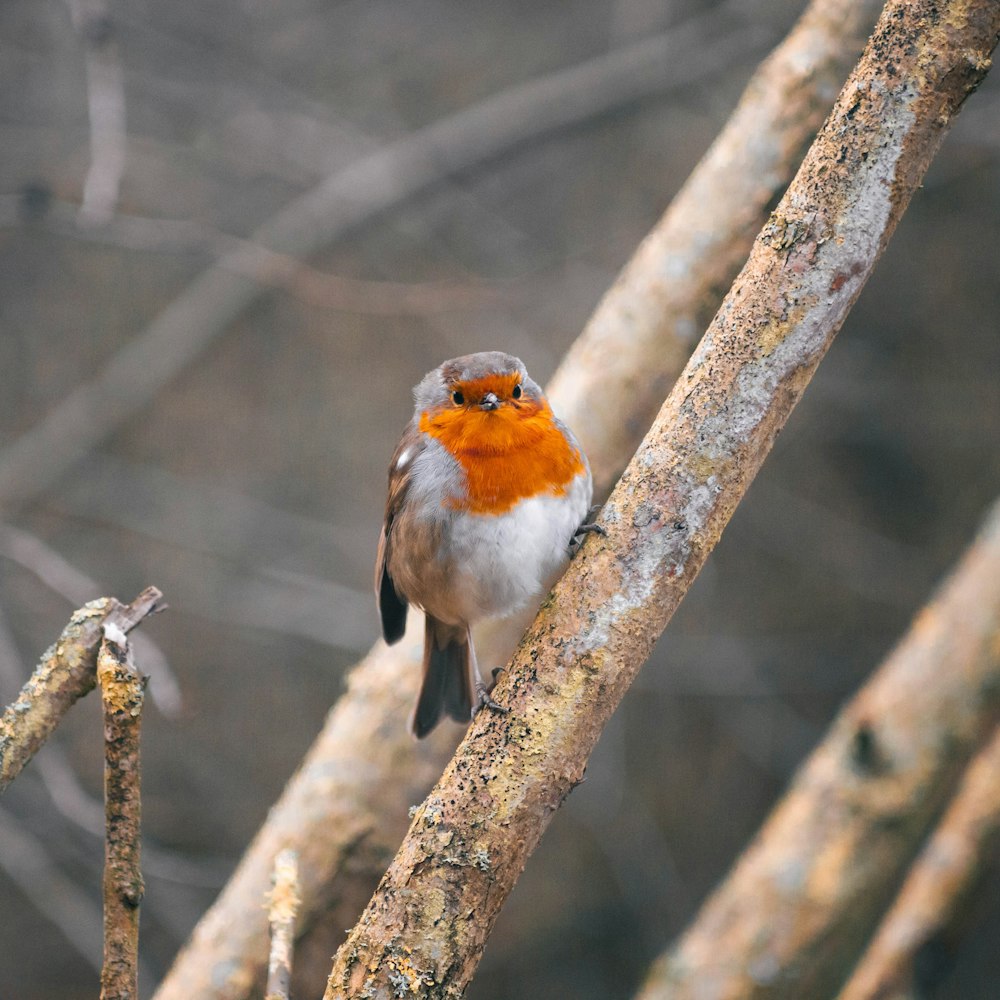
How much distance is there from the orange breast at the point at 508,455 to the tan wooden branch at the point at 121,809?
1.03 meters

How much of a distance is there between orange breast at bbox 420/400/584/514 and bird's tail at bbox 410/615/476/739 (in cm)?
50

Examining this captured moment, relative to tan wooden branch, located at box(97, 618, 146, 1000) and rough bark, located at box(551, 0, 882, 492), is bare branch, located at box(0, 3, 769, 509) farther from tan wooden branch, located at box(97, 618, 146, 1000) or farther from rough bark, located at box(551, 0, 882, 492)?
tan wooden branch, located at box(97, 618, 146, 1000)

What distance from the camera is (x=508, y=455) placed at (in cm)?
237

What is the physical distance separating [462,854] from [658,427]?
2.40 ft

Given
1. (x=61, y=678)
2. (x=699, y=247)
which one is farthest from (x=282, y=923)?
(x=699, y=247)

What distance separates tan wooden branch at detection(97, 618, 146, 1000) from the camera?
1423 mm

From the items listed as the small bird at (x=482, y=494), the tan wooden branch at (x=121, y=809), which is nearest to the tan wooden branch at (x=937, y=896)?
the small bird at (x=482, y=494)

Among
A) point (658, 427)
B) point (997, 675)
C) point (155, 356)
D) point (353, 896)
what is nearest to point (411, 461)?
point (658, 427)

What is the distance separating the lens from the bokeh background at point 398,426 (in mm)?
4473

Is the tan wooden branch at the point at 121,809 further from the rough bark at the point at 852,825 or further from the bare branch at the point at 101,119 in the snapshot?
the rough bark at the point at 852,825

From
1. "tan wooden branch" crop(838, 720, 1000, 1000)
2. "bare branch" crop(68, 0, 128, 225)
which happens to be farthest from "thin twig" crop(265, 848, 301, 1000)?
"tan wooden branch" crop(838, 720, 1000, 1000)

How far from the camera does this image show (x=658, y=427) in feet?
5.56

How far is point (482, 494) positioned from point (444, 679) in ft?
2.09

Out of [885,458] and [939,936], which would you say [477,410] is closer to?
[939,936]
